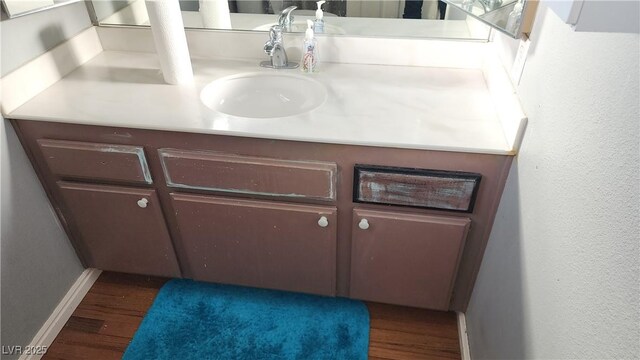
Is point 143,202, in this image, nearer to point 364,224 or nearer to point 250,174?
point 250,174

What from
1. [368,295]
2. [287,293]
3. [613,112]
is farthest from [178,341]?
[613,112]

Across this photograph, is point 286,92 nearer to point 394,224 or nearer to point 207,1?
point 207,1

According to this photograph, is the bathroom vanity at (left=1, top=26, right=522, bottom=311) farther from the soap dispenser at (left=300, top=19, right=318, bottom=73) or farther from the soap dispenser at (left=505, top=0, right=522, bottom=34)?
the soap dispenser at (left=505, top=0, right=522, bottom=34)

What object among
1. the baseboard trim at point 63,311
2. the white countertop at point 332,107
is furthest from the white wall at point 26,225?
the white countertop at point 332,107

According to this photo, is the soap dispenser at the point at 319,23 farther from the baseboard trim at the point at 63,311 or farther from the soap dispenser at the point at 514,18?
the baseboard trim at the point at 63,311

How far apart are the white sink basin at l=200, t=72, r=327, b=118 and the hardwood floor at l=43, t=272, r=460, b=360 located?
82cm

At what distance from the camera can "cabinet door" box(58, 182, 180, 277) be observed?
137 cm

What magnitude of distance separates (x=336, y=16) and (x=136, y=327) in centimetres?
136

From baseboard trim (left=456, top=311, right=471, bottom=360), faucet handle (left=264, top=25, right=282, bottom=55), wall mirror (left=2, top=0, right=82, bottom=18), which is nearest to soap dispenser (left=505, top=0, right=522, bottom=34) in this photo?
faucet handle (left=264, top=25, right=282, bottom=55)

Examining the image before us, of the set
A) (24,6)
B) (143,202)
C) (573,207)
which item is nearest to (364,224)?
(573,207)

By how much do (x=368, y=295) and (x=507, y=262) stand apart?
1.81 ft

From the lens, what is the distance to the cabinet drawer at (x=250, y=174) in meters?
1.19

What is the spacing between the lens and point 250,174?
1.23m

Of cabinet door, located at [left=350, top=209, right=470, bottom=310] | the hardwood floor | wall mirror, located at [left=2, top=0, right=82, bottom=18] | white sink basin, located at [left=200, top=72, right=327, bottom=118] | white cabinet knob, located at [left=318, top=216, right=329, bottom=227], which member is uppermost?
wall mirror, located at [left=2, top=0, right=82, bottom=18]
